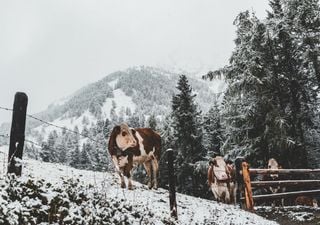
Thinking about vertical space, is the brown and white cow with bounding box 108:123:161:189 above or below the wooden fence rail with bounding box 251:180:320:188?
above

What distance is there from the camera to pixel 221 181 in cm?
1695

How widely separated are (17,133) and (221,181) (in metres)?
11.4

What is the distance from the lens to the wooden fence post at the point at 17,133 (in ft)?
22.8

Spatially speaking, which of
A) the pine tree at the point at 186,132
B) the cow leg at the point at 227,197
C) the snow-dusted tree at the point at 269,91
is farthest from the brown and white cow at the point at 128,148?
the pine tree at the point at 186,132

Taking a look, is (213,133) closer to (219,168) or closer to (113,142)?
(219,168)

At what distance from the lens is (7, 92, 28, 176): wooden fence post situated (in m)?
6.94

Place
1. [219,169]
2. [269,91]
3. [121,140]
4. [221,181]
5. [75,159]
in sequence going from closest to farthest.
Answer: [121,140]
[221,181]
[219,169]
[269,91]
[75,159]

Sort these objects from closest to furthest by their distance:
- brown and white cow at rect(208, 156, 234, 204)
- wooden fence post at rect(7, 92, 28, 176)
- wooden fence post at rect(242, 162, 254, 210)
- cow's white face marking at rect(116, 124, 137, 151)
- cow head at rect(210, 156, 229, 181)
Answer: wooden fence post at rect(7, 92, 28, 176) < wooden fence post at rect(242, 162, 254, 210) < cow's white face marking at rect(116, 124, 137, 151) < brown and white cow at rect(208, 156, 234, 204) < cow head at rect(210, 156, 229, 181)

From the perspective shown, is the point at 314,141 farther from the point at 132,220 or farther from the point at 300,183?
the point at 132,220

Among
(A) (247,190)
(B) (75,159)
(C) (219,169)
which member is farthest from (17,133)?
(B) (75,159)

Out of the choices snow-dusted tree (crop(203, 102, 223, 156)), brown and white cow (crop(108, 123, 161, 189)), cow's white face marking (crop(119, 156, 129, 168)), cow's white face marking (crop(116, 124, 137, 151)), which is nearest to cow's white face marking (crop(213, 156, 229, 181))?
brown and white cow (crop(108, 123, 161, 189))

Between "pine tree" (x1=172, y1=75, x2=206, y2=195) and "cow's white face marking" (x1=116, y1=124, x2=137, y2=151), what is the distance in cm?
2646

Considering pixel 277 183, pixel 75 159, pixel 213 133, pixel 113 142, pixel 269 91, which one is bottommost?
pixel 277 183

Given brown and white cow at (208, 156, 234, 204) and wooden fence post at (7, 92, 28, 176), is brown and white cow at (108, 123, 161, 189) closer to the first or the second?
brown and white cow at (208, 156, 234, 204)
